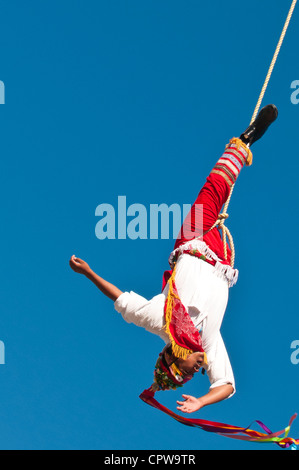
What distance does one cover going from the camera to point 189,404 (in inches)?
275

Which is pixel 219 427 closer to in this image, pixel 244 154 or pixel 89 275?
pixel 89 275

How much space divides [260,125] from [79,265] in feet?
7.72

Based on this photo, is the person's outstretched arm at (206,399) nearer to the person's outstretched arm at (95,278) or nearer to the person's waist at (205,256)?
the person's waist at (205,256)

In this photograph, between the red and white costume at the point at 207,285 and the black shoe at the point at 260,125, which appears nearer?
the red and white costume at the point at 207,285

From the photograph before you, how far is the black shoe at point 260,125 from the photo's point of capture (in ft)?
26.8

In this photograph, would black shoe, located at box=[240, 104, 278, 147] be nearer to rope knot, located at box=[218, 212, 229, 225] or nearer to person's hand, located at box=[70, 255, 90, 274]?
rope knot, located at box=[218, 212, 229, 225]

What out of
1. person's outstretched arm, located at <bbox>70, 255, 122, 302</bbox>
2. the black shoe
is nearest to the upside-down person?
person's outstretched arm, located at <bbox>70, 255, 122, 302</bbox>

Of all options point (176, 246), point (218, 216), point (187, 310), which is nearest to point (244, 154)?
point (218, 216)

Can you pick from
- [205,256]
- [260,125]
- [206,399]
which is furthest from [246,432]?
[260,125]

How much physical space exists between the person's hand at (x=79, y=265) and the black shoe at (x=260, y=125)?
6.77 feet

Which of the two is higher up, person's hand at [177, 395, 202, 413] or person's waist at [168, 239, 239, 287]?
person's waist at [168, 239, 239, 287]

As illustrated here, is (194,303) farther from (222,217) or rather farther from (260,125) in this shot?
(260,125)

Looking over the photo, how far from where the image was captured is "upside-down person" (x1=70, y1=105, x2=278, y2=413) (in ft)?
23.5

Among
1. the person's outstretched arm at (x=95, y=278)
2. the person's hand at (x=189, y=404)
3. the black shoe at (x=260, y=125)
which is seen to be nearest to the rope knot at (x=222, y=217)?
the black shoe at (x=260, y=125)
